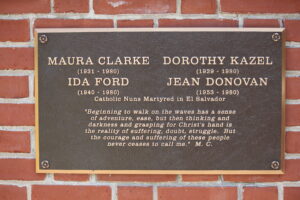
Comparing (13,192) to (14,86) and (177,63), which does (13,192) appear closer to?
(14,86)

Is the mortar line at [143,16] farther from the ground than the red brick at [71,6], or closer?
closer

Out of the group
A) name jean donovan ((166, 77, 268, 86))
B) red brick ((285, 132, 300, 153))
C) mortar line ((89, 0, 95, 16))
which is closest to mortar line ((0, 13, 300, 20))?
mortar line ((89, 0, 95, 16))

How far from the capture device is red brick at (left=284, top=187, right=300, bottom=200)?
1.19 m

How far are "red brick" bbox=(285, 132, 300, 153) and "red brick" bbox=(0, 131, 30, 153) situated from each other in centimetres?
91

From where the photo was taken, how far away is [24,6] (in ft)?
3.87

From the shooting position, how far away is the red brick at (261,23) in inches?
45.3

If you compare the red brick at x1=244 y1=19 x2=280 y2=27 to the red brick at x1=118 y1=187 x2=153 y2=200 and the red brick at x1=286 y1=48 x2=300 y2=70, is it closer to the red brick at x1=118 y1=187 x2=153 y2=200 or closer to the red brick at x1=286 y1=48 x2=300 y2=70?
the red brick at x1=286 y1=48 x2=300 y2=70

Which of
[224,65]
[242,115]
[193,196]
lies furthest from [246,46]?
[193,196]

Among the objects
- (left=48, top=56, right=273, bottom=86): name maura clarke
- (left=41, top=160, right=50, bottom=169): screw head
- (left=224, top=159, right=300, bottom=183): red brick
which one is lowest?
(left=224, top=159, right=300, bottom=183): red brick

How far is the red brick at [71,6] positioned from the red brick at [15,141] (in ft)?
1.48

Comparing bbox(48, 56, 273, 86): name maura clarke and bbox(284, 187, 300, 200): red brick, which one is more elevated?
bbox(48, 56, 273, 86): name maura clarke

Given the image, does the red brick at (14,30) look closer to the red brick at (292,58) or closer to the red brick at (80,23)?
the red brick at (80,23)

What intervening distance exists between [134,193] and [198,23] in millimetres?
637

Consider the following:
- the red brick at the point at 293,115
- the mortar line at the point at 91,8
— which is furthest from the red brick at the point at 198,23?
the red brick at the point at 293,115
